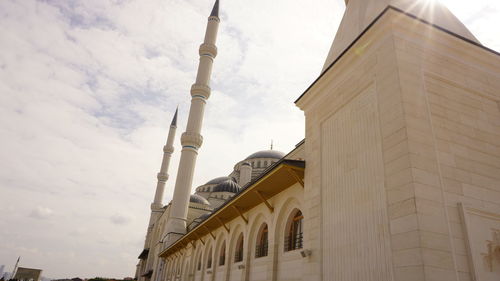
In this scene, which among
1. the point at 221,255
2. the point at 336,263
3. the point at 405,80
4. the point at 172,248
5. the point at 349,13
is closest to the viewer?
the point at 405,80

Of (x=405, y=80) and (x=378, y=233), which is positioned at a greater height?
(x=405, y=80)

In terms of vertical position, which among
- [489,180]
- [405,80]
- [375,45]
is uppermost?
[375,45]

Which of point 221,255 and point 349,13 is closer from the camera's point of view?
point 349,13

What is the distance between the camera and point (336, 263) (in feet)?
24.5

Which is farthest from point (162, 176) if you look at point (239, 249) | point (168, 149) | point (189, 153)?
point (239, 249)

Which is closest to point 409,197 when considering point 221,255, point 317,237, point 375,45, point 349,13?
point 317,237

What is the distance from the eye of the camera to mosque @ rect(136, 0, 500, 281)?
19.2 ft

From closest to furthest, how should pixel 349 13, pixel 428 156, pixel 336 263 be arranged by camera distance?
pixel 428 156 < pixel 336 263 < pixel 349 13

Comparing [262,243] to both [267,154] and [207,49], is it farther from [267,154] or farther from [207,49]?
[267,154]

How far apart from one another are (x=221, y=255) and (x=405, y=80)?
13432 mm

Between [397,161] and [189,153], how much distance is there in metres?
25.8

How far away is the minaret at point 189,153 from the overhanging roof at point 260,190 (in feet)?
41.6

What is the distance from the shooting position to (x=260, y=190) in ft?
40.3

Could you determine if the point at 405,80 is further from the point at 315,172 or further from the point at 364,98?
the point at 315,172
